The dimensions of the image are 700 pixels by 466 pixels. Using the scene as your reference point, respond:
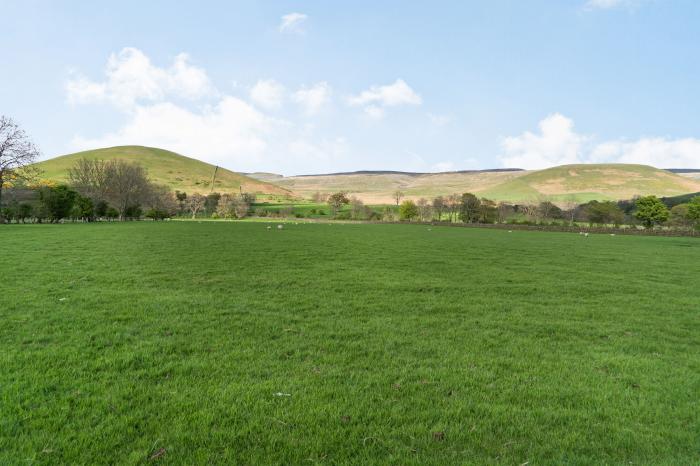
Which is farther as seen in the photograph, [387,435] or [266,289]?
[266,289]

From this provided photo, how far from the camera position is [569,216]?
8069 centimetres

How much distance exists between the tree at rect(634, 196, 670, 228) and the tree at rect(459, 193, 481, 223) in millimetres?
28927

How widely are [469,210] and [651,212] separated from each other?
32.4m

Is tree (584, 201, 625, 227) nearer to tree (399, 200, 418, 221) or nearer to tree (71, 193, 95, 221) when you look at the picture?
tree (399, 200, 418, 221)

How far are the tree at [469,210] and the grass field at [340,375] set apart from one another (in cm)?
7154

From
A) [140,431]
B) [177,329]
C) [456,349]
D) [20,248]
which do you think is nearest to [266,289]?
[177,329]

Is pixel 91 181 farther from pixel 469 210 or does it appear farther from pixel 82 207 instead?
pixel 469 210

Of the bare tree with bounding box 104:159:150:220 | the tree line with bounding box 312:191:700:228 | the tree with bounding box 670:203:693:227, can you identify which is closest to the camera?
the tree with bounding box 670:203:693:227

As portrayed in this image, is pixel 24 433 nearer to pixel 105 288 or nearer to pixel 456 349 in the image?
pixel 456 349

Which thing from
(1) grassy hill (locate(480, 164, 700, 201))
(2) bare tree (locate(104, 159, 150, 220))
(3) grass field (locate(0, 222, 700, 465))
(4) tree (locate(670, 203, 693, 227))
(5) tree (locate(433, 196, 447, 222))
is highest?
(1) grassy hill (locate(480, 164, 700, 201))

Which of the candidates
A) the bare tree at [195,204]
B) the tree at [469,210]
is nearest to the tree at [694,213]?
the tree at [469,210]

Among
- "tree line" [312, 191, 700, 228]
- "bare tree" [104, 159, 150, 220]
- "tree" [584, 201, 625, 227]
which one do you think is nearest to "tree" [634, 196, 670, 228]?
"tree line" [312, 191, 700, 228]

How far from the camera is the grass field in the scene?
3.86m

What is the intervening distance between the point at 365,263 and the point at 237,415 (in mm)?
13383
